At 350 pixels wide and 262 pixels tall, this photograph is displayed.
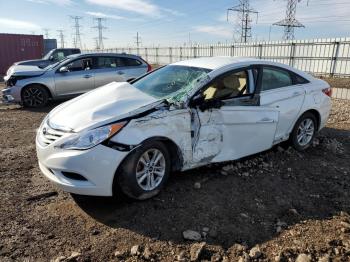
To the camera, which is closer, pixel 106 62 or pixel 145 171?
pixel 145 171

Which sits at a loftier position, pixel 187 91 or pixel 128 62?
pixel 128 62

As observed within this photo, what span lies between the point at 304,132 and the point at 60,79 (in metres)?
7.15

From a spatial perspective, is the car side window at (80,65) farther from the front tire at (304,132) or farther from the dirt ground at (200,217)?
the front tire at (304,132)

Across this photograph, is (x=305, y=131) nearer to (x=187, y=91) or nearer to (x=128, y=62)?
(x=187, y=91)

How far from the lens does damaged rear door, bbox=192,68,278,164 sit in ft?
13.3

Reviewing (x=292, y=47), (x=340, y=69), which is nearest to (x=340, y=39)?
(x=340, y=69)

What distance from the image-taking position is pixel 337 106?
9.16 meters

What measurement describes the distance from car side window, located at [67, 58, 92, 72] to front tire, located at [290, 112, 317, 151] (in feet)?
22.9

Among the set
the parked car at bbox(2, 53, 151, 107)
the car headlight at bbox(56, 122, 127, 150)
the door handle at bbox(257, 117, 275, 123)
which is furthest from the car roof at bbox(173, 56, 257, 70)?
the parked car at bbox(2, 53, 151, 107)

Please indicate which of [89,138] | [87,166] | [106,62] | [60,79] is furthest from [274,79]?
[60,79]

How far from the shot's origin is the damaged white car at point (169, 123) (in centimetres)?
339

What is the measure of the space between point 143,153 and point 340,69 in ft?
54.3

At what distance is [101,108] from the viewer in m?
3.74

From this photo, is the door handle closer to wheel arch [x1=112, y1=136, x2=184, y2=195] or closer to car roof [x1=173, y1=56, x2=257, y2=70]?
car roof [x1=173, y1=56, x2=257, y2=70]
